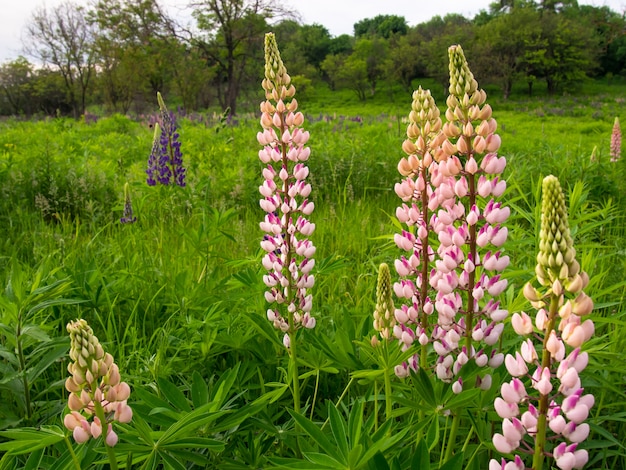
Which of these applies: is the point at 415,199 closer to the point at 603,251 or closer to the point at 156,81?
the point at 603,251

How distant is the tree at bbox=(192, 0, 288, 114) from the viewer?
96.7 ft

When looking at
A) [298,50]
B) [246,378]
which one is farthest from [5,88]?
[246,378]

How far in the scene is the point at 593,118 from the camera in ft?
69.9

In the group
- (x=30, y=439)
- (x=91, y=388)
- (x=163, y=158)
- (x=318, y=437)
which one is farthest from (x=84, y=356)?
(x=163, y=158)

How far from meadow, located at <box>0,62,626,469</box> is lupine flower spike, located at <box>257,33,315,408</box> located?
0.11 m

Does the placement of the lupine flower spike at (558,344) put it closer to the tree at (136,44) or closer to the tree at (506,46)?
the tree at (136,44)

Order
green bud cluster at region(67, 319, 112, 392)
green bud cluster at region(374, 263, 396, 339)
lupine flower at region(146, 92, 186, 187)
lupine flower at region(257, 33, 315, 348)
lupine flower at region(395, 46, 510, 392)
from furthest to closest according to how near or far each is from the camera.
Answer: lupine flower at region(146, 92, 186, 187) < lupine flower at region(257, 33, 315, 348) < green bud cluster at region(374, 263, 396, 339) < lupine flower at region(395, 46, 510, 392) < green bud cluster at region(67, 319, 112, 392)

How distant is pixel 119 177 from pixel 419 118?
462 centimetres

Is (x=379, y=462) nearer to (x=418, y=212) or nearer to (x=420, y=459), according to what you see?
(x=420, y=459)

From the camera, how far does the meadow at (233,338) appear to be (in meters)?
1.23

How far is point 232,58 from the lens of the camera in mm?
30484

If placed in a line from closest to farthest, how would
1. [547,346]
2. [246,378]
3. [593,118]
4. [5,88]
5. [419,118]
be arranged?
[547,346] < [419,118] < [246,378] < [593,118] < [5,88]

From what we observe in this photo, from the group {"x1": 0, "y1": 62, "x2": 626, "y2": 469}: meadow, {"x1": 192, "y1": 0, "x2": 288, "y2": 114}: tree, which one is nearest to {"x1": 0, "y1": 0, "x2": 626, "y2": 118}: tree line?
{"x1": 192, "y1": 0, "x2": 288, "y2": 114}: tree

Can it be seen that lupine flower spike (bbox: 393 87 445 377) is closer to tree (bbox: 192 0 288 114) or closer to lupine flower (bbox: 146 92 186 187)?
lupine flower (bbox: 146 92 186 187)
